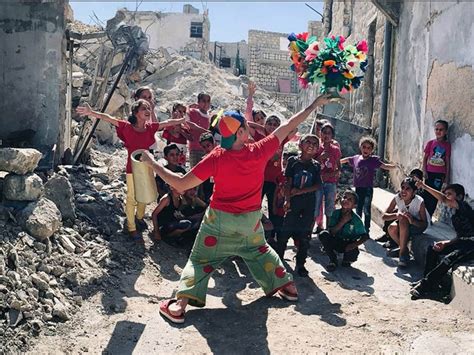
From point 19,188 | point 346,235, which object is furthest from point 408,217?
point 19,188

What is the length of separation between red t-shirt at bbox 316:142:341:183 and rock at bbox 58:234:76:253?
3.05 metres

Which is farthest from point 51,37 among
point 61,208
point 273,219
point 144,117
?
point 273,219

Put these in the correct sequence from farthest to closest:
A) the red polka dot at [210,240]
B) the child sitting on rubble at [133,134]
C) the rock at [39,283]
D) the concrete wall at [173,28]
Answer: the concrete wall at [173,28] → the child sitting on rubble at [133,134] → the red polka dot at [210,240] → the rock at [39,283]

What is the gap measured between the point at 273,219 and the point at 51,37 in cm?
359

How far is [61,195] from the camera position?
5.46m

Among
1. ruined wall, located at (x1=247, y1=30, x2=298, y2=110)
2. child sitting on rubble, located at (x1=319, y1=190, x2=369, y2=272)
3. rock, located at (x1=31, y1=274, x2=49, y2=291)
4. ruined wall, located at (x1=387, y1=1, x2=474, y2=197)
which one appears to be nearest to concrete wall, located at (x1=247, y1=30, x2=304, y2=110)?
ruined wall, located at (x1=247, y1=30, x2=298, y2=110)

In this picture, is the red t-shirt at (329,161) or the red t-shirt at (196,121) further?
the red t-shirt at (196,121)

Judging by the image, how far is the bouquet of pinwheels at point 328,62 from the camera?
459 centimetres

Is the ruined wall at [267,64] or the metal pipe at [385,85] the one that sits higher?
the ruined wall at [267,64]

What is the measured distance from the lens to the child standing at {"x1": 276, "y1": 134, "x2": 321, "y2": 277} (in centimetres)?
535

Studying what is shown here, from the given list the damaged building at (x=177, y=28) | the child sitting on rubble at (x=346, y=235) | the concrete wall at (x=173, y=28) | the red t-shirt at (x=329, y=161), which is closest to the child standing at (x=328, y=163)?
the red t-shirt at (x=329, y=161)

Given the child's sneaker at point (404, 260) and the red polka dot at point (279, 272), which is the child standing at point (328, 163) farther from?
the red polka dot at point (279, 272)

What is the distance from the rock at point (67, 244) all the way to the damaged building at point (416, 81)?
4.20 meters

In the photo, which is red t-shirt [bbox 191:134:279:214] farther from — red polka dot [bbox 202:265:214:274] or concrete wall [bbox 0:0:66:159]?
concrete wall [bbox 0:0:66:159]
